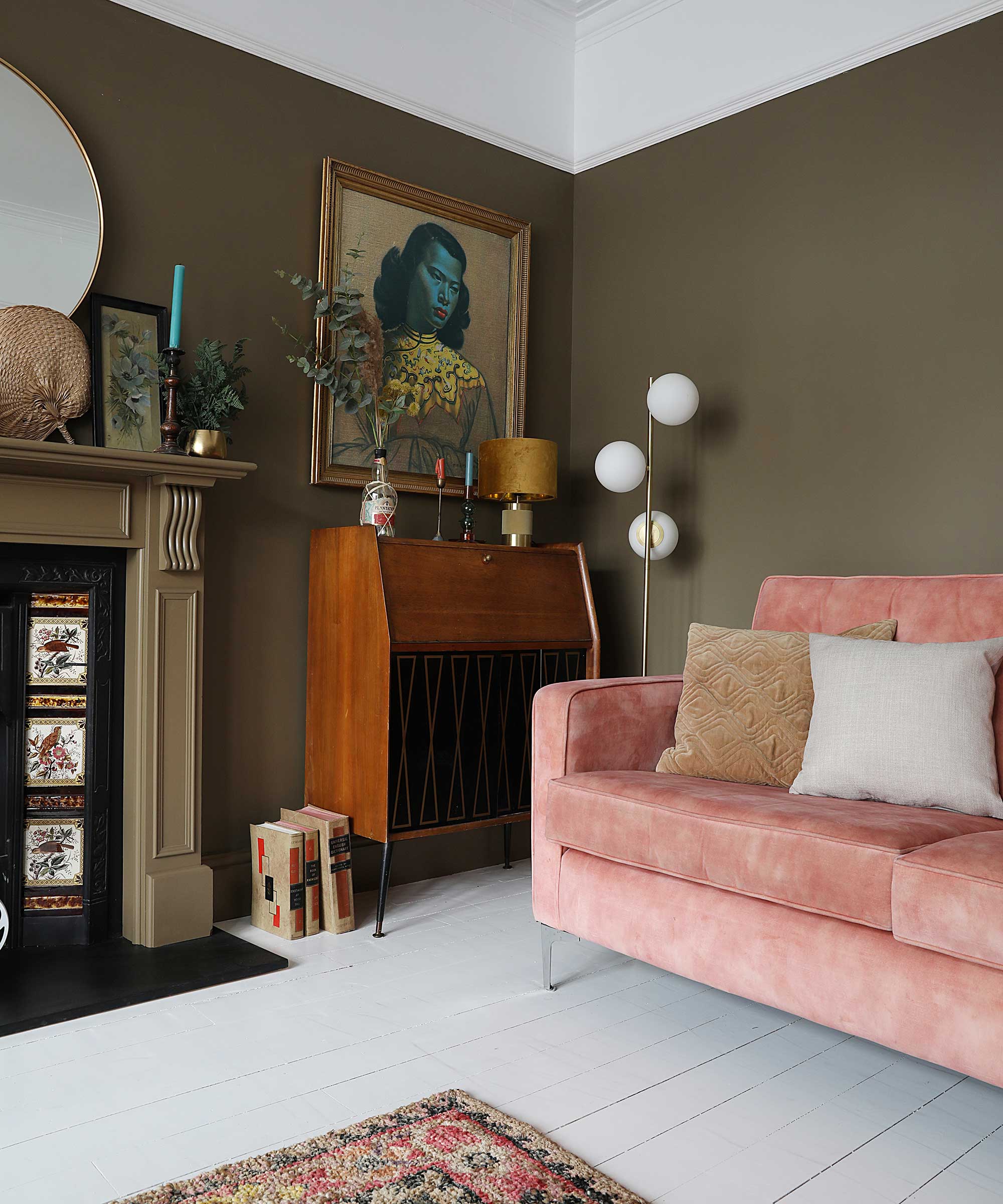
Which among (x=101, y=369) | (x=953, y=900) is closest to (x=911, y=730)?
(x=953, y=900)

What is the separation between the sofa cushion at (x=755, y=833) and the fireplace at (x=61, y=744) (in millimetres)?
1174

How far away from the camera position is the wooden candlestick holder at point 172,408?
263 centimetres

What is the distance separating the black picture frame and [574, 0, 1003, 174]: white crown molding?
193cm

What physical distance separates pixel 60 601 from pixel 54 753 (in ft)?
1.26

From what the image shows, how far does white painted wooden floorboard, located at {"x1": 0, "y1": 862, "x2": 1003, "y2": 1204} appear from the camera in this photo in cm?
163

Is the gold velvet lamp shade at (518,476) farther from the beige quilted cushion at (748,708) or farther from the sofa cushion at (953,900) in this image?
the sofa cushion at (953,900)

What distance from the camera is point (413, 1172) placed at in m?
1.58

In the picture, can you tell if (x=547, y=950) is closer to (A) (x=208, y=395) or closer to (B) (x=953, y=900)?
(B) (x=953, y=900)

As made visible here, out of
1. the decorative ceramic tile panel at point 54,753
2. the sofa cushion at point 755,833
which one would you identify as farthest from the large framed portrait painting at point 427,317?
the sofa cushion at point 755,833

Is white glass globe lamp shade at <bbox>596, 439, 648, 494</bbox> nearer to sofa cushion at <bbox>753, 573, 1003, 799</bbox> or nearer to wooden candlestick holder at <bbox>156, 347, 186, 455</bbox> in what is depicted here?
sofa cushion at <bbox>753, 573, 1003, 799</bbox>

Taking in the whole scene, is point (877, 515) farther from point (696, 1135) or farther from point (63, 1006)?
point (63, 1006)

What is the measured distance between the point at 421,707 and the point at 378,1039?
1.02 meters

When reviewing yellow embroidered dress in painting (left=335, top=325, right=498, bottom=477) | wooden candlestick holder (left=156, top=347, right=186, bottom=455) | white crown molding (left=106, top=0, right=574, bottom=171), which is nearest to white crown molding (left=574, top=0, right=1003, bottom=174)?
white crown molding (left=106, top=0, right=574, bottom=171)

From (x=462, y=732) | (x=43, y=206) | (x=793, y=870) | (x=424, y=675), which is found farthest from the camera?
(x=462, y=732)
